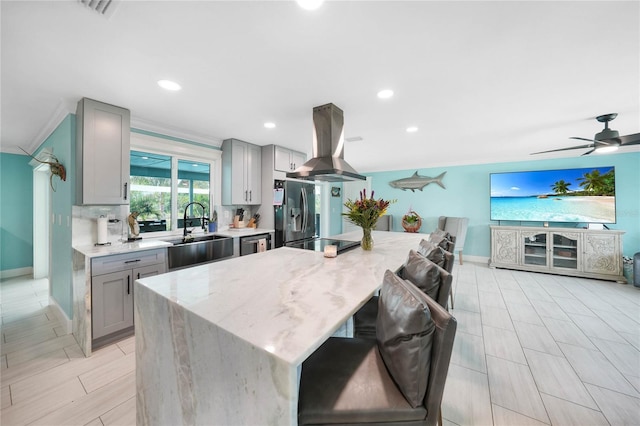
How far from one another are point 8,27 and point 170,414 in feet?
7.73

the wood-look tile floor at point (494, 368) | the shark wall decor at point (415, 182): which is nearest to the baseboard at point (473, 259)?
the shark wall decor at point (415, 182)

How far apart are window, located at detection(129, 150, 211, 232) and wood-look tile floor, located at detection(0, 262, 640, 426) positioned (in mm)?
1515

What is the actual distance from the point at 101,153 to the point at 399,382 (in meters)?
3.24

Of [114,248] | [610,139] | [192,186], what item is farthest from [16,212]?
[610,139]

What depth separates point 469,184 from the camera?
5.70m

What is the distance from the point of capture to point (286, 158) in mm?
4434

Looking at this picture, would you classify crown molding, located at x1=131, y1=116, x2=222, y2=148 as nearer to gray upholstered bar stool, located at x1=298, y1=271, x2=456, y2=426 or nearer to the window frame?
the window frame

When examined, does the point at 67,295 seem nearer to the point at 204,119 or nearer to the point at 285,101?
the point at 204,119

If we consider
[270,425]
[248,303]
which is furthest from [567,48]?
[270,425]

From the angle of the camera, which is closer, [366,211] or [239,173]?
[366,211]

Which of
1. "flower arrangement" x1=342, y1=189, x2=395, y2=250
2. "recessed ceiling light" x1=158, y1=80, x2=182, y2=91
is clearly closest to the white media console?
"flower arrangement" x1=342, y1=189, x2=395, y2=250

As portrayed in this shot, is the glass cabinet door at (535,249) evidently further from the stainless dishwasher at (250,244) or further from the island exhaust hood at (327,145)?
the stainless dishwasher at (250,244)

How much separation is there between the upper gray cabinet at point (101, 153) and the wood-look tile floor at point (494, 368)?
1474 millimetres

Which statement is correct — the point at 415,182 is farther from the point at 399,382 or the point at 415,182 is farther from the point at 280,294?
the point at 399,382
